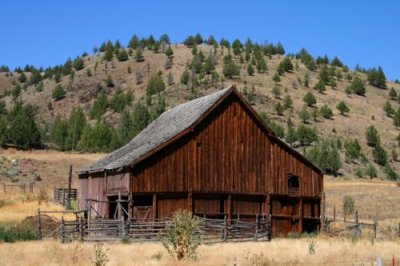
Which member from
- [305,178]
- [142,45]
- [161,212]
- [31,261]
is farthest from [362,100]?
[31,261]

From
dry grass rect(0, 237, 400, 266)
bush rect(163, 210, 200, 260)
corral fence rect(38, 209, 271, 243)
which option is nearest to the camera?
dry grass rect(0, 237, 400, 266)

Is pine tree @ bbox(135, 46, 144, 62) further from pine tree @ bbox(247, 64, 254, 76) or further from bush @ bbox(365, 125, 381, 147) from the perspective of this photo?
bush @ bbox(365, 125, 381, 147)

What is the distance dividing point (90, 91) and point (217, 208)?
9478cm

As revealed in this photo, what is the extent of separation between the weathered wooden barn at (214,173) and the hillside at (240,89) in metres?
50.6

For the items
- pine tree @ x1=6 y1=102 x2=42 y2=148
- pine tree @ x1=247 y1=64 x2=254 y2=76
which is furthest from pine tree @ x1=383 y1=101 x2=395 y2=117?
pine tree @ x1=6 y1=102 x2=42 y2=148

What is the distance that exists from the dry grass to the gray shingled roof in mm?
8585

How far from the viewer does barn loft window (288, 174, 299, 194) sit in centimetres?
3806

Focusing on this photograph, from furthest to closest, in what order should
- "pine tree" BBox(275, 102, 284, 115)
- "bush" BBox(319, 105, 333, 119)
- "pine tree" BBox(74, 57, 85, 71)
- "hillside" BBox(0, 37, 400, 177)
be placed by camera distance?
"pine tree" BBox(74, 57, 85, 71) → "bush" BBox(319, 105, 333, 119) → "hillside" BBox(0, 37, 400, 177) → "pine tree" BBox(275, 102, 284, 115)

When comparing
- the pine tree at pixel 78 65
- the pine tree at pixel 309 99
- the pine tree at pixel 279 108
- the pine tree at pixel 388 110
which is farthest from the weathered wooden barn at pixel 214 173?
the pine tree at pixel 78 65

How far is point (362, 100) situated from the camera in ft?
413

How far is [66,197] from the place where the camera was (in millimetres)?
49594

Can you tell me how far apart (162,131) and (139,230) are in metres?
8.77

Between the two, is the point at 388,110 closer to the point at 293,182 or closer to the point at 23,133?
the point at 23,133

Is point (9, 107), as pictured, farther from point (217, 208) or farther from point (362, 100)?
point (217, 208)
